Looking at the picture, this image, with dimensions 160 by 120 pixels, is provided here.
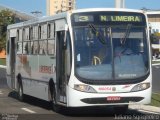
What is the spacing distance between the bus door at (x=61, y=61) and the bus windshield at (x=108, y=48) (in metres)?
0.64

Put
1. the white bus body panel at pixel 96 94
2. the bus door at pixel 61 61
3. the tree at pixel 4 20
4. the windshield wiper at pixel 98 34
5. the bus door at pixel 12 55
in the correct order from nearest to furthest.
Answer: the white bus body panel at pixel 96 94 → the windshield wiper at pixel 98 34 → the bus door at pixel 61 61 → the bus door at pixel 12 55 → the tree at pixel 4 20

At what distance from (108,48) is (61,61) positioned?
1546 millimetres

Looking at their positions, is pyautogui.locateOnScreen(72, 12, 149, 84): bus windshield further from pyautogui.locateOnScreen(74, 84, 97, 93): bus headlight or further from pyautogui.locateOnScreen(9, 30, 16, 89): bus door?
pyautogui.locateOnScreen(9, 30, 16, 89): bus door

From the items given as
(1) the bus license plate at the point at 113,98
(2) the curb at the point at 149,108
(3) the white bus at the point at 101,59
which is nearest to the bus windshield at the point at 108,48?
(3) the white bus at the point at 101,59

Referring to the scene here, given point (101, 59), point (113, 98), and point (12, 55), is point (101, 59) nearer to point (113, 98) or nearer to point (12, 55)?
point (113, 98)

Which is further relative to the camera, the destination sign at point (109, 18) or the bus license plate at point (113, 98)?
the destination sign at point (109, 18)

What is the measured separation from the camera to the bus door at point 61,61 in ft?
50.1

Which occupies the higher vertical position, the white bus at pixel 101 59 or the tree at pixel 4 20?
the tree at pixel 4 20

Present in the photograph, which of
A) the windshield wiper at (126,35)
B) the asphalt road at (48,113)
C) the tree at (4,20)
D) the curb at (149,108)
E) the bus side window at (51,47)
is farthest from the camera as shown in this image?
the tree at (4,20)

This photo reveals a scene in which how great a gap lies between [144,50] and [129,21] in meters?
0.91

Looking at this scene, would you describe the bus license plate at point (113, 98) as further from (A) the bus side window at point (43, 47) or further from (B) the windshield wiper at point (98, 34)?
(A) the bus side window at point (43, 47)

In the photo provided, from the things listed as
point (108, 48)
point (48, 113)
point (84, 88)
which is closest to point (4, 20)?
point (48, 113)

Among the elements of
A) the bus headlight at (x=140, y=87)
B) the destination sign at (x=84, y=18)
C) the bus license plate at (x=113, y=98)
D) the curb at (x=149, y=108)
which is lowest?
the curb at (x=149, y=108)

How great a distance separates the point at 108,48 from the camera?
48.6 ft
